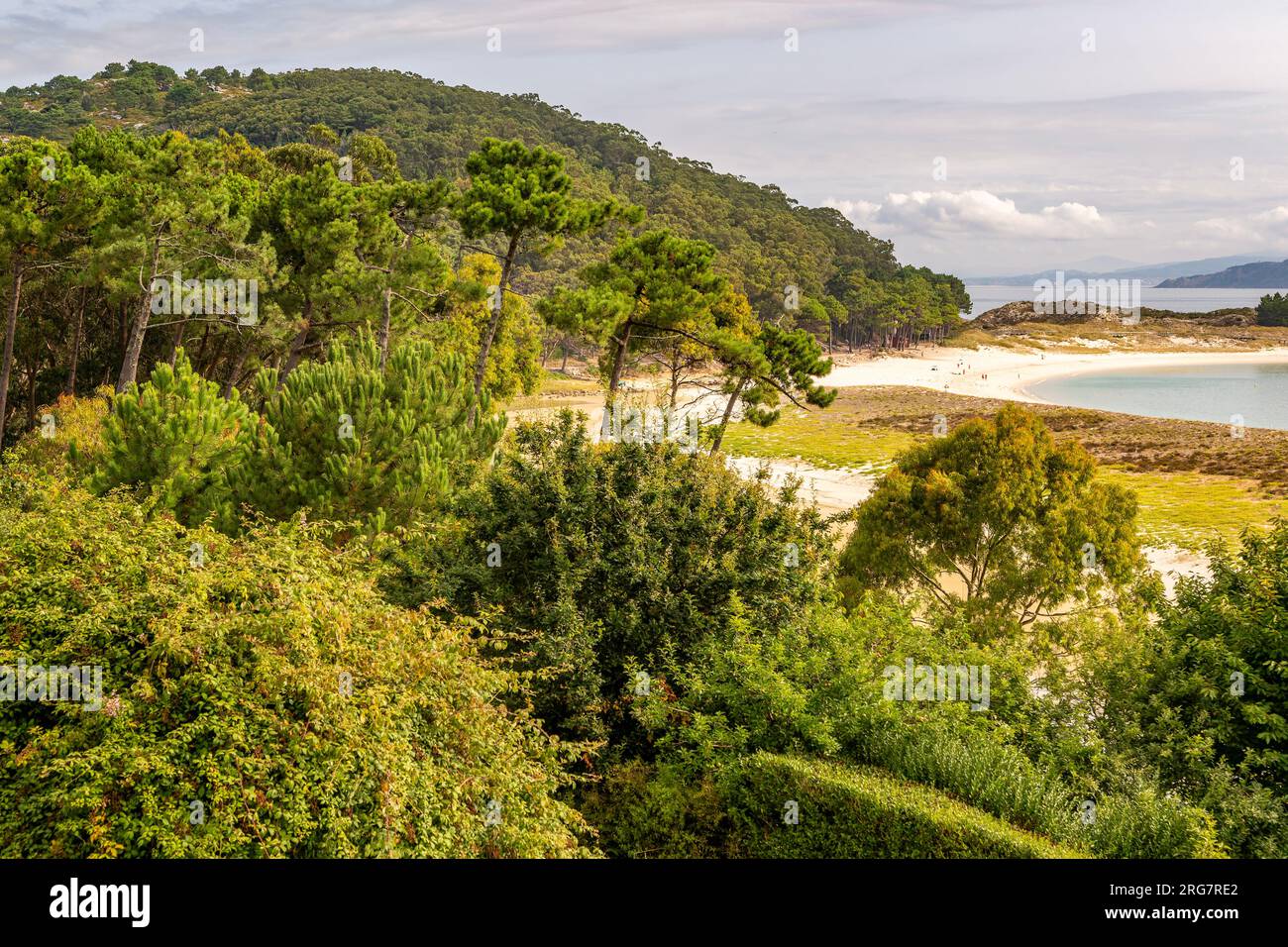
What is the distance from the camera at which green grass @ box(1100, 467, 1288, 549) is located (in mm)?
Result: 34969

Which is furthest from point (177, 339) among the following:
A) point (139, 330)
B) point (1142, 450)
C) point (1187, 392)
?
point (1187, 392)

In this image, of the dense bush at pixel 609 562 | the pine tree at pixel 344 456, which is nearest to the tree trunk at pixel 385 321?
the pine tree at pixel 344 456

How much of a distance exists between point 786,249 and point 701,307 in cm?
12328

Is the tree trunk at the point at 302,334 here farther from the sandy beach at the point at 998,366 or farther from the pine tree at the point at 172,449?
the sandy beach at the point at 998,366

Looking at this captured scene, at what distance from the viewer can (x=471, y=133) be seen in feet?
465

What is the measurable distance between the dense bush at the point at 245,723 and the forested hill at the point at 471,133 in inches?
3688

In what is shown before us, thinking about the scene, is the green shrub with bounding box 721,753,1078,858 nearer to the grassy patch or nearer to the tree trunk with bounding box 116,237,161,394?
the grassy patch

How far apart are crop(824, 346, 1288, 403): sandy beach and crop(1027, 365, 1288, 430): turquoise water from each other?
151 inches

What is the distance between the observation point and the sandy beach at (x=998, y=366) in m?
107

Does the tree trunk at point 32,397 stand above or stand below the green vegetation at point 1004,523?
above

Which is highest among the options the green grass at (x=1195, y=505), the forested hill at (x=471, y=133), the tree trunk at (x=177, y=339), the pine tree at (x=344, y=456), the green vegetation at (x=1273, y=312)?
the forested hill at (x=471, y=133)

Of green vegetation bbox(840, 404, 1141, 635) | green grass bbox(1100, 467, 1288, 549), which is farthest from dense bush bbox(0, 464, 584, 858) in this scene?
green grass bbox(1100, 467, 1288, 549)

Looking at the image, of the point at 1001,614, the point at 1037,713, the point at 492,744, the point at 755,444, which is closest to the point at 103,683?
the point at 492,744

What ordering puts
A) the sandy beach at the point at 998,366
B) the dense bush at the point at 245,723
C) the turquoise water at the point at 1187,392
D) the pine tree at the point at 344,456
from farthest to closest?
the sandy beach at the point at 998,366, the turquoise water at the point at 1187,392, the pine tree at the point at 344,456, the dense bush at the point at 245,723
